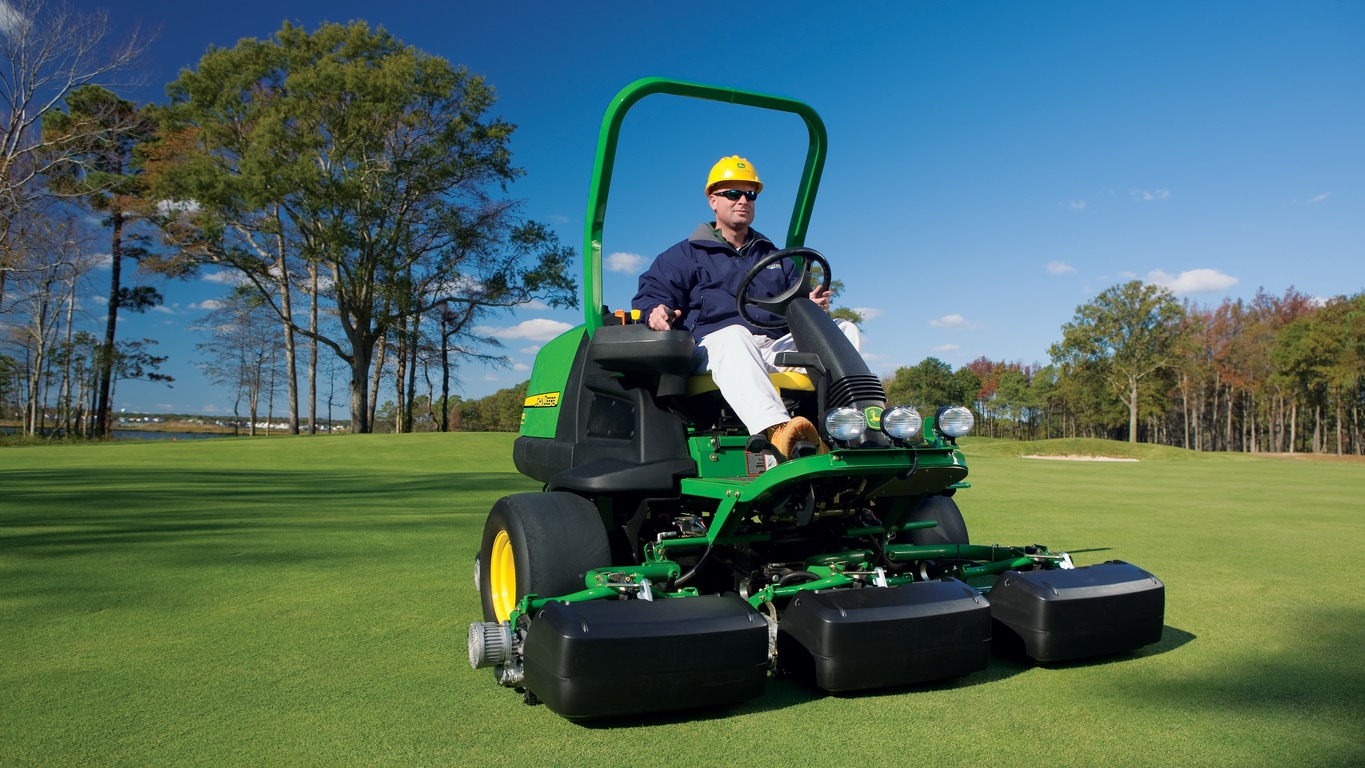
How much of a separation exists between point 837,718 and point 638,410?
1.61 meters

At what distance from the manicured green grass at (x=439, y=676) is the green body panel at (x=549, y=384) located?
110cm

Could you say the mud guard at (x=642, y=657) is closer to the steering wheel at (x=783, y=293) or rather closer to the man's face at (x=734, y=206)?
the steering wheel at (x=783, y=293)

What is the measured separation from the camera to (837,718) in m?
2.73

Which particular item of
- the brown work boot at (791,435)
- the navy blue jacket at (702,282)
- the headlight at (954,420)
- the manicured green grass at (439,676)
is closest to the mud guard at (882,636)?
the manicured green grass at (439,676)

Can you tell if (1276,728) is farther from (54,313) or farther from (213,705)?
(54,313)

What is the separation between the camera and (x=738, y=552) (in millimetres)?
3617

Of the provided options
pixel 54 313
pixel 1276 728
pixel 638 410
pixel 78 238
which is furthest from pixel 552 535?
pixel 54 313

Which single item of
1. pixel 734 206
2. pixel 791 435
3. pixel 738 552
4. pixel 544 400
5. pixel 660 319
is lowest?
pixel 738 552

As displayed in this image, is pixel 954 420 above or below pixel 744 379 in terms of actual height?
below

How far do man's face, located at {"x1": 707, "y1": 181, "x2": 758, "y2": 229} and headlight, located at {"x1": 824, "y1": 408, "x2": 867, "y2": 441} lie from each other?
5.36ft

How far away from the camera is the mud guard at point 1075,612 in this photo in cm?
323

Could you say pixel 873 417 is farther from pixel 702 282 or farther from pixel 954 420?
pixel 702 282

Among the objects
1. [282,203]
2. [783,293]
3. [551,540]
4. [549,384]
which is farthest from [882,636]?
[282,203]

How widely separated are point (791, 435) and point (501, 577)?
176 cm
